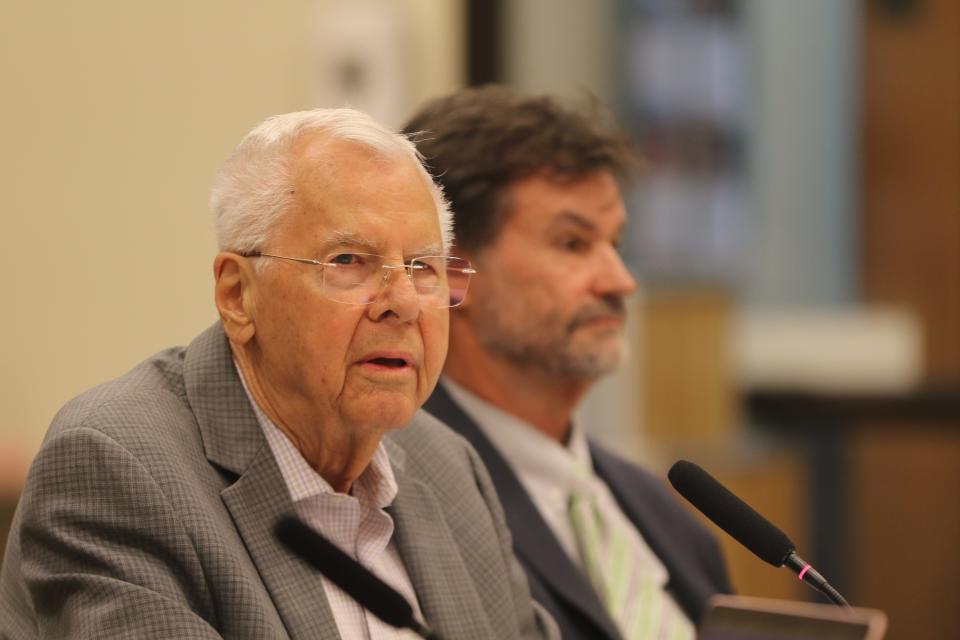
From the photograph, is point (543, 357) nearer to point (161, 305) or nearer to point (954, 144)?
point (161, 305)

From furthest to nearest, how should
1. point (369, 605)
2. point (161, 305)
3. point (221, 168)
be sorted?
point (161, 305)
point (221, 168)
point (369, 605)

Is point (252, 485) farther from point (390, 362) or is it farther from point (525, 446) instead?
point (525, 446)

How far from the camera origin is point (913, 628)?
239 inches

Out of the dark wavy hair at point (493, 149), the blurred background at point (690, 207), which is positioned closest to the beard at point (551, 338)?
the dark wavy hair at point (493, 149)

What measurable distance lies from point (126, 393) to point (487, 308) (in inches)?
36.4

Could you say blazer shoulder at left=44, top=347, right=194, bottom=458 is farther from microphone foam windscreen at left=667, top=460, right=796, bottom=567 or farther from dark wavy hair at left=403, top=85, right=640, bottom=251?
dark wavy hair at left=403, top=85, right=640, bottom=251

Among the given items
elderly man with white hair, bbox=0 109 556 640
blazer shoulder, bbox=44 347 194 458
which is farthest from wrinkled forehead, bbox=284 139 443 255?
blazer shoulder, bbox=44 347 194 458

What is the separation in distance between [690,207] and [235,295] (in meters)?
4.92

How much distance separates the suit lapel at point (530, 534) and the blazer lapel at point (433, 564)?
1.13 ft

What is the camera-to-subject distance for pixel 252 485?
1.54 meters

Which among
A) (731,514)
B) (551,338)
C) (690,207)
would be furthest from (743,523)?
(690,207)

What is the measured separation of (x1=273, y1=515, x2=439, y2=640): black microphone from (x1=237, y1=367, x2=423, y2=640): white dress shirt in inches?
3.0

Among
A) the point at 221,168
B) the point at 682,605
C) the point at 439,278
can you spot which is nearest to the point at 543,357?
the point at 682,605

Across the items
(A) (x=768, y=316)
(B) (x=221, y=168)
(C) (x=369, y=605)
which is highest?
(B) (x=221, y=168)
